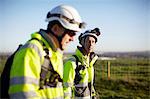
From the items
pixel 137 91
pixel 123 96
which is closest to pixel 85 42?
pixel 123 96

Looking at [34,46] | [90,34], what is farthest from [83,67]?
[34,46]

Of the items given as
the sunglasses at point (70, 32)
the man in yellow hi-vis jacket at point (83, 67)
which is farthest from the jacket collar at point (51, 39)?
the man in yellow hi-vis jacket at point (83, 67)

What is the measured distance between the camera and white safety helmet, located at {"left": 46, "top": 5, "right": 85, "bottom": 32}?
3.97 m

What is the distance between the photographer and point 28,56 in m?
3.59

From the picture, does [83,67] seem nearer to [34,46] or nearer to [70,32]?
[70,32]

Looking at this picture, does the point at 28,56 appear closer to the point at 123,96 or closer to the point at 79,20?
the point at 79,20

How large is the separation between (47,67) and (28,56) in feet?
0.91

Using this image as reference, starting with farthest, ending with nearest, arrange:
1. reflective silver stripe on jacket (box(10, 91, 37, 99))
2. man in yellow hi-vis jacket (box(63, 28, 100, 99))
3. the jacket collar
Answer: man in yellow hi-vis jacket (box(63, 28, 100, 99)) → the jacket collar → reflective silver stripe on jacket (box(10, 91, 37, 99))

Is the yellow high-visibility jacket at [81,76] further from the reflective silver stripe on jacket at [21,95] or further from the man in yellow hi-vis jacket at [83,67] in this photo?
the reflective silver stripe on jacket at [21,95]

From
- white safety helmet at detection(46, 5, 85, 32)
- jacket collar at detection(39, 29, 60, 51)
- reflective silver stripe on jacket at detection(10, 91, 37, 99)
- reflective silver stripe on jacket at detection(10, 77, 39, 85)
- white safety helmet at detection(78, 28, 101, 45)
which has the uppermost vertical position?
white safety helmet at detection(78, 28, 101, 45)

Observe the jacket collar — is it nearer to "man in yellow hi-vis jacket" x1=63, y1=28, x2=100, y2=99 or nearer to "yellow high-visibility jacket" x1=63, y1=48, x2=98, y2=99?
"yellow high-visibility jacket" x1=63, y1=48, x2=98, y2=99

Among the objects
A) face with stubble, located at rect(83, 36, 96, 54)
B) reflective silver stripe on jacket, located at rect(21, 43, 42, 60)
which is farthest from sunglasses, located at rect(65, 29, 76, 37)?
face with stubble, located at rect(83, 36, 96, 54)

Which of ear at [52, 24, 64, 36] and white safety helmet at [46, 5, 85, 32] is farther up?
white safety helmet at [46, 5, 85, 32]

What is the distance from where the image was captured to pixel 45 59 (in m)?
3.79
